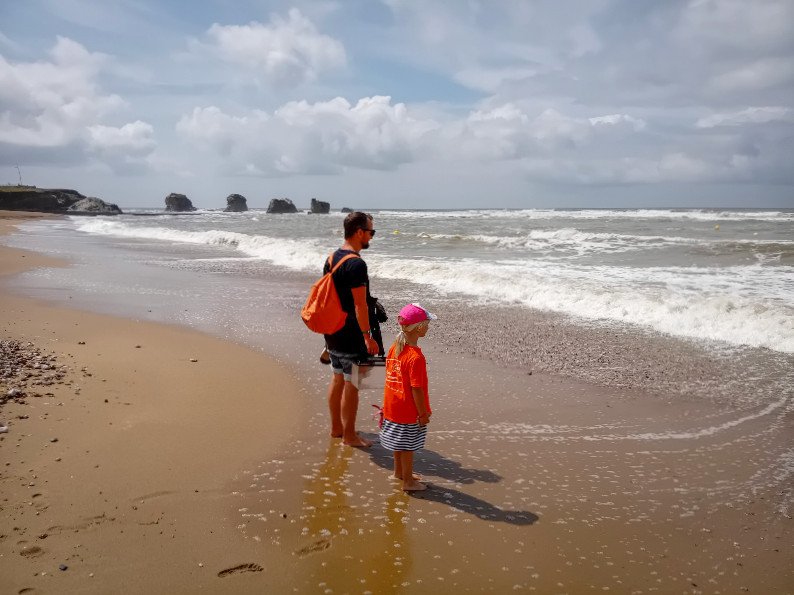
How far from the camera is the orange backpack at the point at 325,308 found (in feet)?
13.6

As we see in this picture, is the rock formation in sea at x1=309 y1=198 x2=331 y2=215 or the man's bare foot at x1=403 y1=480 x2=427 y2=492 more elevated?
the rock formation in sea at x1=309 y1=198 x2=331 y2=215

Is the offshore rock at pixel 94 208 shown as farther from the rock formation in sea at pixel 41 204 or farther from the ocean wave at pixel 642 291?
the ocean wave at pixel 642 291

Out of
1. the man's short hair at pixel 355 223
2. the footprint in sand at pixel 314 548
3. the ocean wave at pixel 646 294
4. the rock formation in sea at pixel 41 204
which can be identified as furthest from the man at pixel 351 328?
the rock formation in sea at pixel 41 204

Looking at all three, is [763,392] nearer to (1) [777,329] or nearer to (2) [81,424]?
(1) [777,329]

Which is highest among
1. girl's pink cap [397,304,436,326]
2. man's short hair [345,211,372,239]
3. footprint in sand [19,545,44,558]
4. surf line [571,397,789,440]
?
man's short hair [345,211,372,239]

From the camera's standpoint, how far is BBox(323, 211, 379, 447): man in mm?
4086

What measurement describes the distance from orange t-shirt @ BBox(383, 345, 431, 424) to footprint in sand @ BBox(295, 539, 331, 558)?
91 cm

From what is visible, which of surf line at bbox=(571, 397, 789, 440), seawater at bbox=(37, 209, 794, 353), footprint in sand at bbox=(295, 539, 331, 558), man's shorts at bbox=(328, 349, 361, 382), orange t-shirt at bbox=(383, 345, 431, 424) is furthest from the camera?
seawater at bbox=(37, 209, 794, 353)

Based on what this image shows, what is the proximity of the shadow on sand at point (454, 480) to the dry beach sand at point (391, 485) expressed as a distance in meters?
0.02

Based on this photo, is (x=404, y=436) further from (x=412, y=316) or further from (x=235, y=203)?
(x=235, y=203)

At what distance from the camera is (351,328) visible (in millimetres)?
4238

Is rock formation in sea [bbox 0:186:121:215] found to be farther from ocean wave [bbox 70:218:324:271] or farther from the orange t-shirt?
the orange t-shirt

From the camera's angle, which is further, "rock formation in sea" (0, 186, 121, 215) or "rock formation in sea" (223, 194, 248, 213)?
"rock formation in sea" (223, 194, 248, 213)

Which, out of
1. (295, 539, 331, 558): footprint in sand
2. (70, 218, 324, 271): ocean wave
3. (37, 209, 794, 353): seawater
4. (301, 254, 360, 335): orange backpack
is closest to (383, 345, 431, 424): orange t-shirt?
(301, 254, 360, 335): orange backpack
